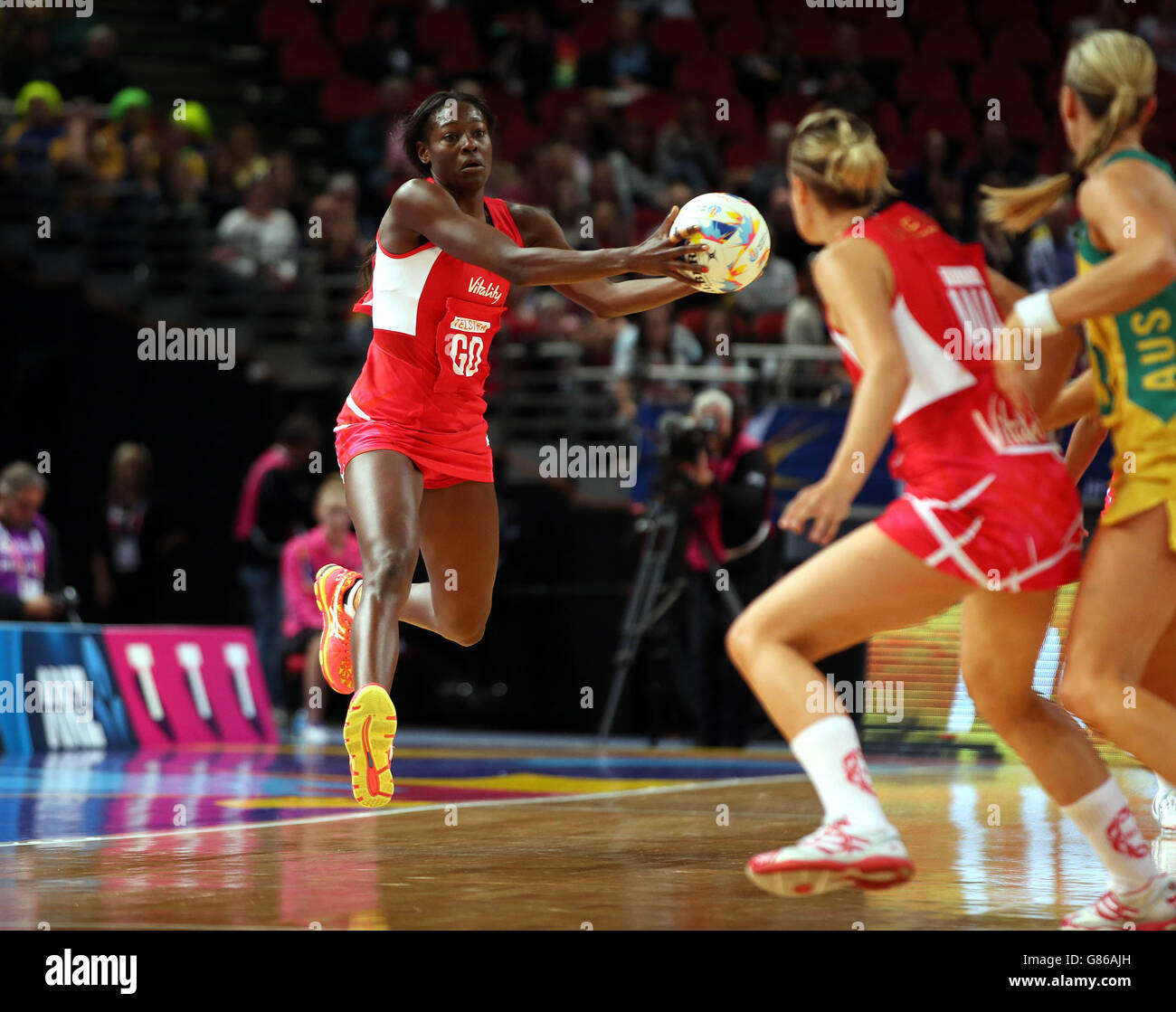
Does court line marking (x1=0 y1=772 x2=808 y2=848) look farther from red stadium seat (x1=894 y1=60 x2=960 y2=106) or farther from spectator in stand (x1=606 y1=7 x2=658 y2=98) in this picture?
red stadium seat (x1=894 y1=60 x2=960 y2=106)

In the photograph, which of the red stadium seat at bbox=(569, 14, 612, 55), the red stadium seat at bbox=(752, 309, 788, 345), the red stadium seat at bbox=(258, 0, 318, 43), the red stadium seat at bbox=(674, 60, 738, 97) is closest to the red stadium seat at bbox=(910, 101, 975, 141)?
the red stadium seat at bbox=(674, 60, 738, 97)

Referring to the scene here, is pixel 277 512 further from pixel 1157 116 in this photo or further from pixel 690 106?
pixel 1157 116

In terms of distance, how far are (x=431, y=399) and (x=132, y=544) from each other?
30.1ft

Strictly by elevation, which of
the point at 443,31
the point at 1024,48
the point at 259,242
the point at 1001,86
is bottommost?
the point at 259,242

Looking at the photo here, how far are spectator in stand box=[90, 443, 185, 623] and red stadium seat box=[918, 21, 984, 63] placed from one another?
31.5 ft

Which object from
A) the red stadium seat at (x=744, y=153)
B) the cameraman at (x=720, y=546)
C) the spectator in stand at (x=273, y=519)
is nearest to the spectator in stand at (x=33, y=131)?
the spectator in stand at (x=273, y=519)

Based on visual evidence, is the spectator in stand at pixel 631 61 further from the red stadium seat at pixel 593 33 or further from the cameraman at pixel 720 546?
the cameraman at pixel 720 546

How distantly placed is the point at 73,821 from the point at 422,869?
220 cm

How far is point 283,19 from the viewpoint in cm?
1914

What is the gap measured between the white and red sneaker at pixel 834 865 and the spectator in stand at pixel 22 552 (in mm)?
9060

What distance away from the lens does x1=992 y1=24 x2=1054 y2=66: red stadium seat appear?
18.3 meters

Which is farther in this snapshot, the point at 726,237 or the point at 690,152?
the point at 690,152

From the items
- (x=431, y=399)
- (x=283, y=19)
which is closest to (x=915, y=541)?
(x=431, y=399)

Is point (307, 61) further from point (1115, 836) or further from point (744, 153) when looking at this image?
point (1115, 836)
